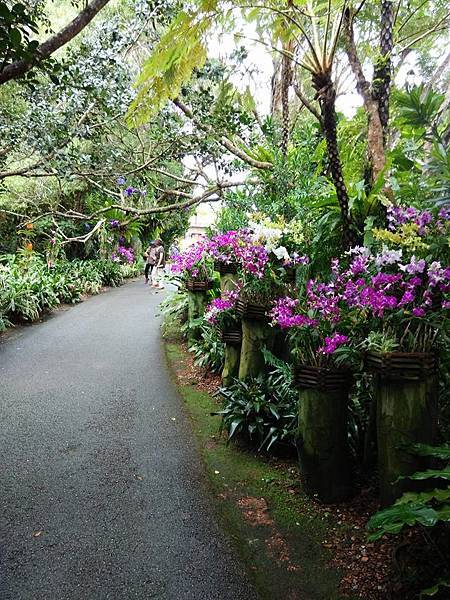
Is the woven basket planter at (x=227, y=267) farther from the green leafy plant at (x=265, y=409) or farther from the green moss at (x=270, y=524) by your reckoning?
the green moss at (x=270, y=524)

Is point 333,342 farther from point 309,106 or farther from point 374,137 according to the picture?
point 309,106

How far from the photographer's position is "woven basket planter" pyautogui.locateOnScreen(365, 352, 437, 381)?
74.5 inches

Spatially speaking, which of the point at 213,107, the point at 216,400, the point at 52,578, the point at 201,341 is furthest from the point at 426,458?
the point at 213,107

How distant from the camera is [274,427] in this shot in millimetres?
2926

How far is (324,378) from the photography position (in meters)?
2.24

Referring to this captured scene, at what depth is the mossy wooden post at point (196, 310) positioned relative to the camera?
5.54 m

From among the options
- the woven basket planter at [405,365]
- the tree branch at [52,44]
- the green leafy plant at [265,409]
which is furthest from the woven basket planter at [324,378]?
the tree branch at [52,44]

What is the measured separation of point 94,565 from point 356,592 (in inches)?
45.5

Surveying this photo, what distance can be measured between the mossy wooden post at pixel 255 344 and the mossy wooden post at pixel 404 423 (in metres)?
1.38

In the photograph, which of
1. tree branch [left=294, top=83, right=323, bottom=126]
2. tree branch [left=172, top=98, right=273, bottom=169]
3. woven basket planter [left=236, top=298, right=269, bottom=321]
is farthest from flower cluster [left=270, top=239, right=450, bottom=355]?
tree branch [left=172, top=98, right=273, bottom=169]

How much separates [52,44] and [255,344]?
234 centimetres

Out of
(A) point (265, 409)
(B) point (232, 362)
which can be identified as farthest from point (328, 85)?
(B) point (232, 362)

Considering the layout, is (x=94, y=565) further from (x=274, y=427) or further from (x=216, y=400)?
(x=216, y=400)

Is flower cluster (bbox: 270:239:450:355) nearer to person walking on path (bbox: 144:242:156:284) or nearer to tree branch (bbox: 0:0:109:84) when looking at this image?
tree branch (bbox: 0:0:109:84)
